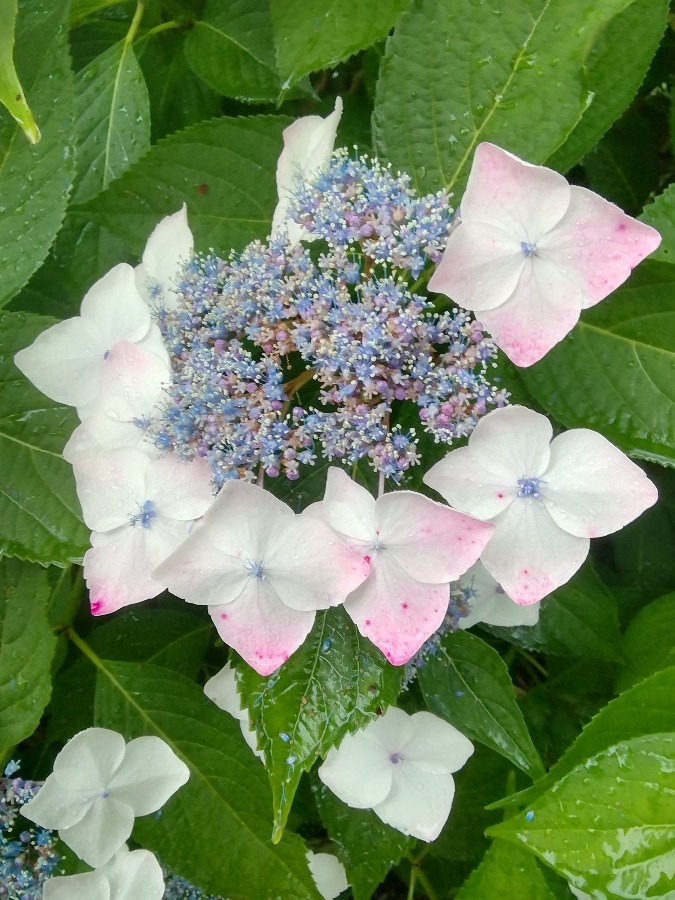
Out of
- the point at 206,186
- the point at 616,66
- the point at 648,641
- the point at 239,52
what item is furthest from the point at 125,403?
the point at 648,641

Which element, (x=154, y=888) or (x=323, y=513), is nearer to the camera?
(x=323, y=513)

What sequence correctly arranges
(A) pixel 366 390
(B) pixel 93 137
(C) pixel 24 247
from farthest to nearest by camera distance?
(B) pixel 93 137 → (C) pixel 24 247 → (A) pixel 366 390

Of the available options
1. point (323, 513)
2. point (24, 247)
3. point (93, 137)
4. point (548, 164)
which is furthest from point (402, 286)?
point (93, 137)

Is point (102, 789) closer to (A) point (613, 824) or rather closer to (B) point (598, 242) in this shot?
(A) point (613, 824)

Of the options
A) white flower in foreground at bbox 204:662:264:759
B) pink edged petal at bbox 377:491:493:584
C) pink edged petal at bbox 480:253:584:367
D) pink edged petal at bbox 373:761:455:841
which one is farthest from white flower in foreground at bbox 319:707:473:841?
pink edged petal at bbox 480:253:584:367

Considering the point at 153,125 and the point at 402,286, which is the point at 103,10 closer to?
the point at 153,125

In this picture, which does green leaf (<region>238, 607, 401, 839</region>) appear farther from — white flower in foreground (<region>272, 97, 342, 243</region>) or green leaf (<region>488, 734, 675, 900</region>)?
white flower in foreground (<region>272, 97, 342, 243</region>)
